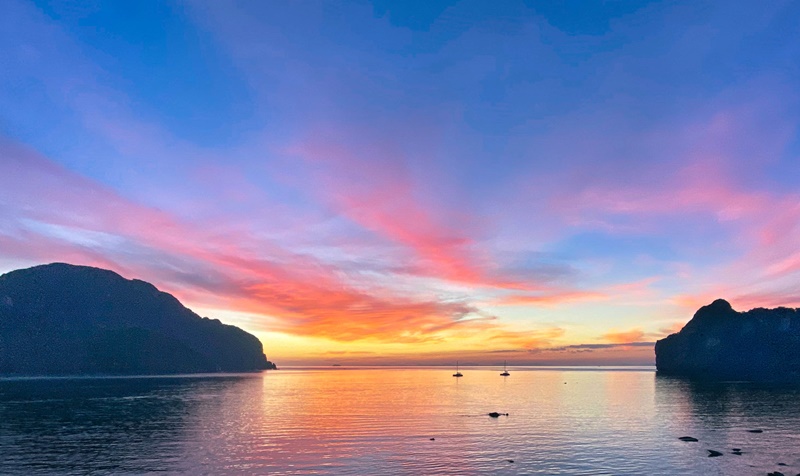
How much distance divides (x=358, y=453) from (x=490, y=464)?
17050mm

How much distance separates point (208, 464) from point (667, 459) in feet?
181

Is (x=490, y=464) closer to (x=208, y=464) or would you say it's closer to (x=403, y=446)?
(x=403, y=446)

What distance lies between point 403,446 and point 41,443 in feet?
169

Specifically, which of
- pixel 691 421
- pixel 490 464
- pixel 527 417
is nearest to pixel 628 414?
pixel 691 421

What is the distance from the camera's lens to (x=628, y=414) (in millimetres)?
102938

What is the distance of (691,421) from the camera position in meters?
91.7

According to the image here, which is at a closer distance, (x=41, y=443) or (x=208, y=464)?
(x=208, y=464)

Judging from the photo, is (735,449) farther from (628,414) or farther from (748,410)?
(748,410)

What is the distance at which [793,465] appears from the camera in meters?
53.4

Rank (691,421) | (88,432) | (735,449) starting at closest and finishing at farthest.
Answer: (735,449)
(88,432)
(691,421)

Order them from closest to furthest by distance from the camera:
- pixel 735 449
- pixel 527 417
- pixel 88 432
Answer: pixel 735 449 < pixel 88 432 < pixel 527 417

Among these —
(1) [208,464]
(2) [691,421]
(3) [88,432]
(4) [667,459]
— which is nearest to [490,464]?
(4) [667,459]

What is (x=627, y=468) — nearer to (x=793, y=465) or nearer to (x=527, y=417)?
(x=793, y=465)

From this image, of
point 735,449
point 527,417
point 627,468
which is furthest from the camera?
point 527,417
